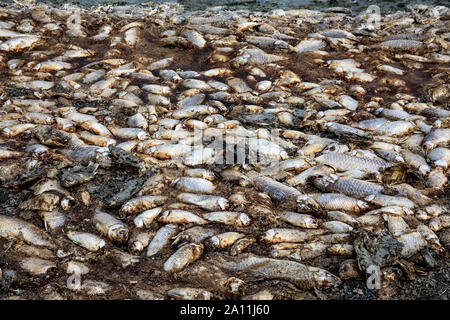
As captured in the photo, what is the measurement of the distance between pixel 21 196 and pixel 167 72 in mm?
3474

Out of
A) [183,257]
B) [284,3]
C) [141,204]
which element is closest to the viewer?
[183,257]

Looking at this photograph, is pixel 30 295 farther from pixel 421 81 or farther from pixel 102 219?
pixel 421 81

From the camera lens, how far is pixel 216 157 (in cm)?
554

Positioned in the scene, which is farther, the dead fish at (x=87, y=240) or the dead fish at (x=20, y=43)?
the dead fish at (x=20, y=43)

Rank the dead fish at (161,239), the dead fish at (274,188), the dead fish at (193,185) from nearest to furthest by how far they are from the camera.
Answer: the dead fish at (161,239), the dead fish at (274,188), the dead fish at (193,185)

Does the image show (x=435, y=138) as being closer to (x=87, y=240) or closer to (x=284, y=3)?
(x=87, y=240)

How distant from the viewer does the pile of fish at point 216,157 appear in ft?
13.4

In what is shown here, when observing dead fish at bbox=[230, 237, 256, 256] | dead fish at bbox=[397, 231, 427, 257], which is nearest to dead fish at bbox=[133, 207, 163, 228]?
dead fish at bbox=[230, 237, 256, 256]

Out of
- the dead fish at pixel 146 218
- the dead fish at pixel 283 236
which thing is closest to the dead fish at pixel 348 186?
the dead fish at pixel 283 236

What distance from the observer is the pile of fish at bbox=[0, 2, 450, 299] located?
4082mm

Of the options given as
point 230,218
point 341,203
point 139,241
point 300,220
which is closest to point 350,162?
point 341,203

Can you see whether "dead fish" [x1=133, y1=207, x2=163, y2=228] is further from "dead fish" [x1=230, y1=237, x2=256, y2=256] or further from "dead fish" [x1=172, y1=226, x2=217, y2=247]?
"dead fish" [x1=230, y1=237, x2=256, y2=256]

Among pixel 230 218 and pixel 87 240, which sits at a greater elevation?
pixel 230 218

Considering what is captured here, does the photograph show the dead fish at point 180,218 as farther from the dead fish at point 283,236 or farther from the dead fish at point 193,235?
the dead fish at point 283,236
